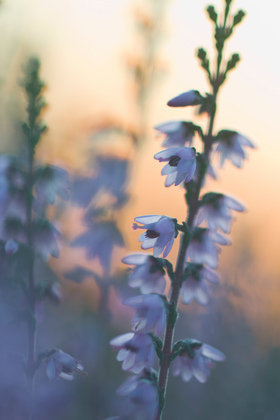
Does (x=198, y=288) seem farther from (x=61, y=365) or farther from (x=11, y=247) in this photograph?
(x=11, y=247)

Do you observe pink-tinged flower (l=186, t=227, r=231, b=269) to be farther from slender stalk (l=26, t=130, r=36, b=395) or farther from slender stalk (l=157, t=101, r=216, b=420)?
slender stalk (l=26, t=130, r=36, b=395)

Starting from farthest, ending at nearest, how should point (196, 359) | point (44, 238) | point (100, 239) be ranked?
point (100, 239) < point (44, 238) < point (196, 359)

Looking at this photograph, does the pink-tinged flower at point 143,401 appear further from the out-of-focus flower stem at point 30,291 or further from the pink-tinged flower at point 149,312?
the out-of-focus flower stem at point 30,291

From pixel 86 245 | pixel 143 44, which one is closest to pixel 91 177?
pixel 86 245

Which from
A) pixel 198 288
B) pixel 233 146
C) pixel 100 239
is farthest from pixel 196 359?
pixel 100 239

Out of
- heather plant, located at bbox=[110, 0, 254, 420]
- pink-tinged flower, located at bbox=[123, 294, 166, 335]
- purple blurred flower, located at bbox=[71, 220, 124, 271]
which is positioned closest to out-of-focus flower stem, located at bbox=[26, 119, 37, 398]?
heather plant, located at bbox=[110, 0, 254, 420]

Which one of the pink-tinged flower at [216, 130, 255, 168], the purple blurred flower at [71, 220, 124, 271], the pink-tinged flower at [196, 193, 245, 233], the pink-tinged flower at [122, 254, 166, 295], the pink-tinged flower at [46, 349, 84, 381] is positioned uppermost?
the pink-tinged flower at [216, 130, 255, 168]

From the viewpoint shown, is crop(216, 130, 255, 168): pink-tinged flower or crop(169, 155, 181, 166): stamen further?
crop(216, 130, 255, 168): pink-tinged flower

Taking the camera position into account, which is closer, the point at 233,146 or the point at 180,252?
the point at 180,252
